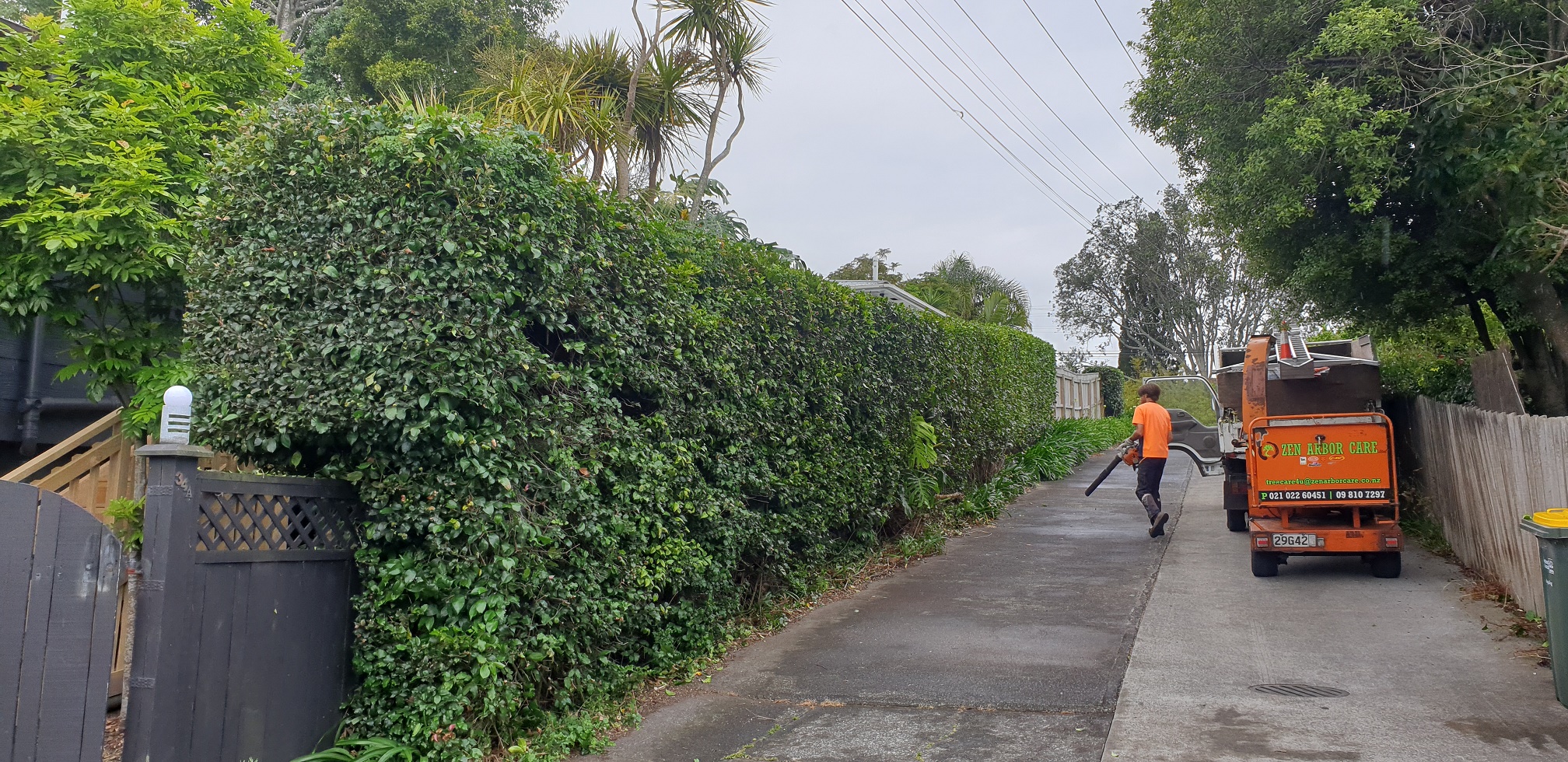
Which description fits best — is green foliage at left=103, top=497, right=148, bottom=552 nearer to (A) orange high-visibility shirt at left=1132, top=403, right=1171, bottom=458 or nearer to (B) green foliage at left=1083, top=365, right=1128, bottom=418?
(A) orange high-visibility shirt at left=1132, top=403, right=1171, bottom=458

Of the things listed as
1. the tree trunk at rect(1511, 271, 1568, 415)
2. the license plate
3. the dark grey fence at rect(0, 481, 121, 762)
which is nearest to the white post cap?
the dark grey fence at rect(0, 481, 121, 762)

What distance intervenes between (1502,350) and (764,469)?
7491 millimetres

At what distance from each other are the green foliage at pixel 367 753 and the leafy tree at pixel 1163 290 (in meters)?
43.1

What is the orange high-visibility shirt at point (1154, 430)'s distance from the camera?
11938 millimetres

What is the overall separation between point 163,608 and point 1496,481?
9.49m

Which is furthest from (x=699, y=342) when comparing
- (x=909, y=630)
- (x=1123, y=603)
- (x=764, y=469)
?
(x=1123, y=603)

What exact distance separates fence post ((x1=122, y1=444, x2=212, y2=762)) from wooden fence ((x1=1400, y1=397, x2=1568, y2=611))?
785 cm

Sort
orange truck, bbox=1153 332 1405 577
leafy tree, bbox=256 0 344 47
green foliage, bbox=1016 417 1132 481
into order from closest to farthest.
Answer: orange truck, bbox=1153 332 1405 577, green foliage, bbox=1016 417 1132 481, leafy tree, bbox=256 0 344 47

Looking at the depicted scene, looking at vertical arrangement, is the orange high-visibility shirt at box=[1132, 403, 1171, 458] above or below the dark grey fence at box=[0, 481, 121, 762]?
above

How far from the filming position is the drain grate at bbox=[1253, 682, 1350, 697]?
6.04 metres

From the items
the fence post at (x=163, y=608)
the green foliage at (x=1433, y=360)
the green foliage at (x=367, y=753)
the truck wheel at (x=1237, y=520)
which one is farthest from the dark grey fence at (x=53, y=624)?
the green foliage at (x=1433, y=360)

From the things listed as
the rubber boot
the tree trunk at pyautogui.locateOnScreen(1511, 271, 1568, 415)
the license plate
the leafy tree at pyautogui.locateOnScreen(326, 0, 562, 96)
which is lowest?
the license plate

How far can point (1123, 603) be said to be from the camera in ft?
28.3

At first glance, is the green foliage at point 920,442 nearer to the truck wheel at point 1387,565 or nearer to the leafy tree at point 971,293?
the truck wheel at point 1387,565
